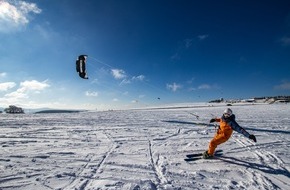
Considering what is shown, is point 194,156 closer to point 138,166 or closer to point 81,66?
point 138,166

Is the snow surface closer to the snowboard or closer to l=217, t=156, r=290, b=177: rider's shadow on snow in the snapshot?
l=217, t=156, r=290, b=177: rider's shadow on snow

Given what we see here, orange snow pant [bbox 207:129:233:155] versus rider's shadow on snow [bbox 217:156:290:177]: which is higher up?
orange snow pant [bbox 207:129:233:155]

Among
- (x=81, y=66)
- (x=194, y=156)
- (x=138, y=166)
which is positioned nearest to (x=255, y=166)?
(x=194, y=156)

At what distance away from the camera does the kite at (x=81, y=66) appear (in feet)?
42.9

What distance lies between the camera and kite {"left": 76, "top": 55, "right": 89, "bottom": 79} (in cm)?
1306

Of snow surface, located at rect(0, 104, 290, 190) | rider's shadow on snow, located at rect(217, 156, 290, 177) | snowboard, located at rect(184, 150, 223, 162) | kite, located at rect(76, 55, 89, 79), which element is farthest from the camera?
kite, located at rect(76, 55, 89, 79)

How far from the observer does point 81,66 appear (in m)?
13.1

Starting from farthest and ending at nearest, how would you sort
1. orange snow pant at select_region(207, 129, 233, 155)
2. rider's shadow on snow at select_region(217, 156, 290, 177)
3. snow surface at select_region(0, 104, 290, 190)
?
1. orange snow pant at select_region(207, 129, 233, 155)
2. rider's shadow on snow at select_region(217, 156, 290, 177)
3. snow surface at select_region(0, 104, 290, 190)

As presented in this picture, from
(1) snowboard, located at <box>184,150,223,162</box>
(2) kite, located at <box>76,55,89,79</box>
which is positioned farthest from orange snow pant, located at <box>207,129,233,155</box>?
(2) kite, located at <box>76,55,89,79</box>

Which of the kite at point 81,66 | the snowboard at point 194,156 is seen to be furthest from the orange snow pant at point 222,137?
the kite at point 81,66

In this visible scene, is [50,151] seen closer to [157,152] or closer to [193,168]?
[157,152]

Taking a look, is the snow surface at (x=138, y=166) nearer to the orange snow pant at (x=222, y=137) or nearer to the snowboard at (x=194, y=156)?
the snowboard at (x=194, y=156)

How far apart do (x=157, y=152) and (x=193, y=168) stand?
6.28 ft

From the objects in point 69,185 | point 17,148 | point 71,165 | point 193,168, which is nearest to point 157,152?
point 193,168
